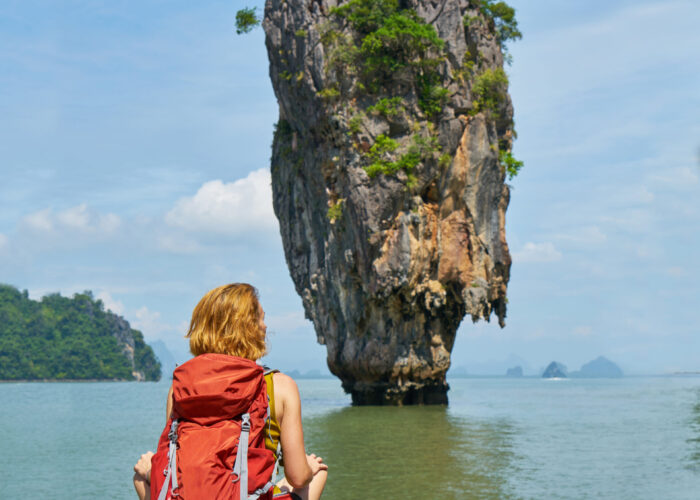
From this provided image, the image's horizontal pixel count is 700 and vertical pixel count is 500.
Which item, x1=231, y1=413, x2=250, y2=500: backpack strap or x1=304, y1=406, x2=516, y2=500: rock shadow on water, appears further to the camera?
x1=304, y1=406, x2=516, y2=500: rock shadow on water

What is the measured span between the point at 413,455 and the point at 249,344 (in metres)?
11.2

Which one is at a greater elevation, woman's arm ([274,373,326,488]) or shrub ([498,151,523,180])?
shrub ([498,151,523,180])

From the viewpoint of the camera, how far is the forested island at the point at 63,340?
93.6 metres

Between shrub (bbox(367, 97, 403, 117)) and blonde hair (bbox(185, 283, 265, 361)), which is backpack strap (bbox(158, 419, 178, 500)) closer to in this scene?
blonde hair (bbox(185, 283, 265, 361))

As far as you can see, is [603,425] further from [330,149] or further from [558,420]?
[330,149]

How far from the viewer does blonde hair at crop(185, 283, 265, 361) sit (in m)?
2.40

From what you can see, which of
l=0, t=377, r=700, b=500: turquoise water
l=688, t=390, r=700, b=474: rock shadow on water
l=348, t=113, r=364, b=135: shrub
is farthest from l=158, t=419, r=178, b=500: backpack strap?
l=348, t=113, r=364, b=135: shrub

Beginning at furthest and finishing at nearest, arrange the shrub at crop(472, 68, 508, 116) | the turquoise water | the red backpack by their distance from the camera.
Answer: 1. the shrub at crop(472, 68, 508, 116)
2. the turquoise water
3. the red backpack

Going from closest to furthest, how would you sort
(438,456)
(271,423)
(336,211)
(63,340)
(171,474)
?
(171,474), (271,423), (438,456), (336,211), (63,340)

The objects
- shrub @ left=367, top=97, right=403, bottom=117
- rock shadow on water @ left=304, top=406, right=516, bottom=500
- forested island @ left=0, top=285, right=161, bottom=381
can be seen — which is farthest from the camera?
forested island @ left=0, top=285, right=161, bottom=381

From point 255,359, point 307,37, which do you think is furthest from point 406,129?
point 255,359

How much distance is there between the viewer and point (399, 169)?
77.8ft

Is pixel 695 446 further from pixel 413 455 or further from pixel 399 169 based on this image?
pixel 399 169

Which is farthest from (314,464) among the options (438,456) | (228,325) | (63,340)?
(63,340)
